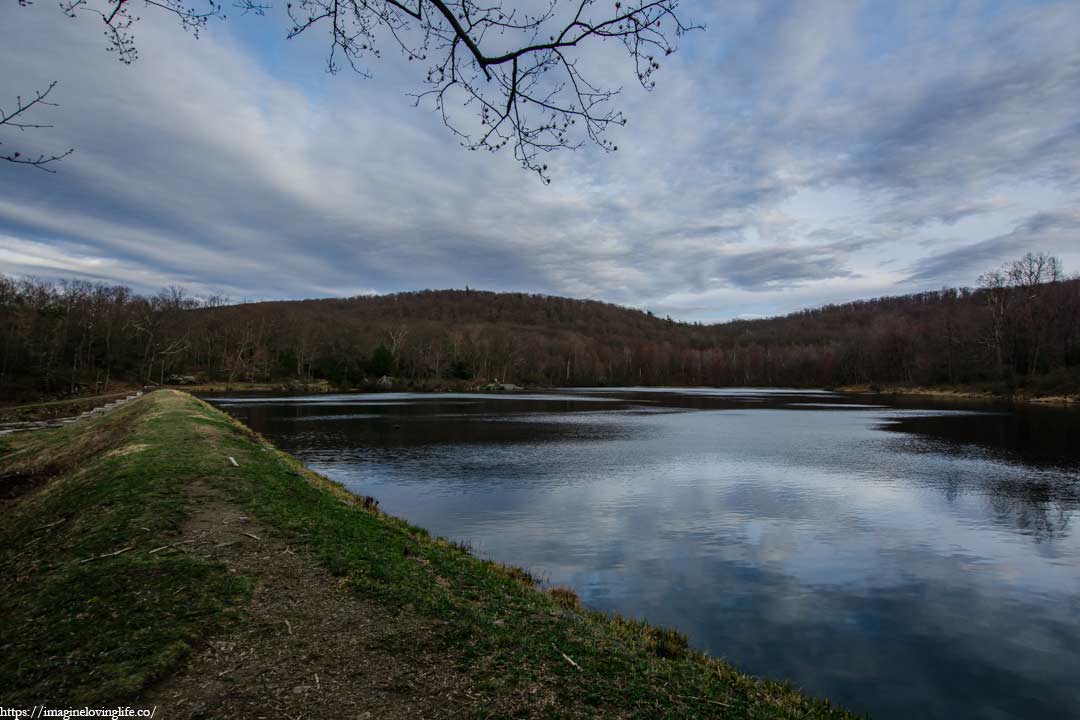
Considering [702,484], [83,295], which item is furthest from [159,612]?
A: [83,295]

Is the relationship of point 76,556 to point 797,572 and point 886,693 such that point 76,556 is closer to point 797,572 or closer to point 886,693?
point 886,693

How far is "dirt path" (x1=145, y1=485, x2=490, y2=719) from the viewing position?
13.8 ft

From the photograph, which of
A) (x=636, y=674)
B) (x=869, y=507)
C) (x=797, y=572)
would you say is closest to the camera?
(x=636, y=674)

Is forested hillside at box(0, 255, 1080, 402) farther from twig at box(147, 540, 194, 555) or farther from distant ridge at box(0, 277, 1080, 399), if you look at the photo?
twig at box(147, 540, 194, 555)

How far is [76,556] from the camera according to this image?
7055mm

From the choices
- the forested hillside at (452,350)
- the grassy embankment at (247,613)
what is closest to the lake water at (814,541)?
the grassy embankment at (247,613)

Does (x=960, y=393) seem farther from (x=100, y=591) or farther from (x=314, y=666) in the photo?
(x=100, y=591)

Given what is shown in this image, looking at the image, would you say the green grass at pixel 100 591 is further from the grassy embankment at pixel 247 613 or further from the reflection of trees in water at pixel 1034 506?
the reflection of trees in water at pixel 1034 506

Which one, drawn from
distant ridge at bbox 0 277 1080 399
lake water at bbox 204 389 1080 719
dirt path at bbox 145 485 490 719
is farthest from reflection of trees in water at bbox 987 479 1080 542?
distant ridge at bbox 0 277 1080 399

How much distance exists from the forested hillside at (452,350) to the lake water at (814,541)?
5161cm

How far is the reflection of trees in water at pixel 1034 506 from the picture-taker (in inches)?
540

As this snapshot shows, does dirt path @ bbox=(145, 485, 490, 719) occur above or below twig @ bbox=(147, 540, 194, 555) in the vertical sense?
below

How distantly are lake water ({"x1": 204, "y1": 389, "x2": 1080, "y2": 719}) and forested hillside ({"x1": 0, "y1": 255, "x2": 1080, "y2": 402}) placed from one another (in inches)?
2032

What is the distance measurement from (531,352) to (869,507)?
14590 centimetres
